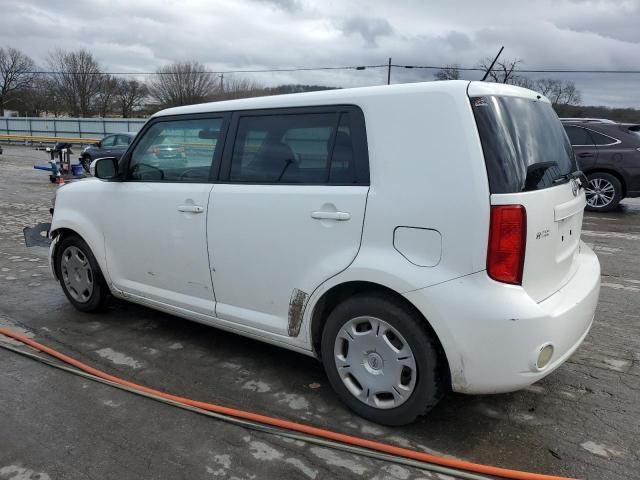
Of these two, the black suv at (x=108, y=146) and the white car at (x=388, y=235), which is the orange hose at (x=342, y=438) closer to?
the white car at (x=388, y=235)

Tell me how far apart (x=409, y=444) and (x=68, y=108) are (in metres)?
67.8

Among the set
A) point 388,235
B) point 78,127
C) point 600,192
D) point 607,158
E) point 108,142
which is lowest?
point 600,192

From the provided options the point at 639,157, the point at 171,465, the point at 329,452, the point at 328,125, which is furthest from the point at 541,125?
the point at 639,157

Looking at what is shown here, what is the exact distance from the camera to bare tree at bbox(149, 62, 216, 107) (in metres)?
55.8

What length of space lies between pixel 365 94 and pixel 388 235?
2.63 feet

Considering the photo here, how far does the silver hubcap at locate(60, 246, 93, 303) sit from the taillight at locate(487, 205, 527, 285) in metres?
3.43

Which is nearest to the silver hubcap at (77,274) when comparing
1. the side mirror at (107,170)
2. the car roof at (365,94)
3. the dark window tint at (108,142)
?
the side mirror at (107,170)

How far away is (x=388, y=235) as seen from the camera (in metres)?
2.68

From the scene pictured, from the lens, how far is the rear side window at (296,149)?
2.91m

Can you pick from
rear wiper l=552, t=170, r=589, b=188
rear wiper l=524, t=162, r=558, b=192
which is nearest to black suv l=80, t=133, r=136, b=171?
rear wiper l=552, t=170, r=589, b=188

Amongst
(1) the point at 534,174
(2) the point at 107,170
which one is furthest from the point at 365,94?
(2) the point at 107,170

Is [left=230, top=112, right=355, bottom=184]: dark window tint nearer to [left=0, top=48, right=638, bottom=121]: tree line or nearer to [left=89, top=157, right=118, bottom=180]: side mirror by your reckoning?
[left=89, top=157, right=118, bottom=180]: side mirror

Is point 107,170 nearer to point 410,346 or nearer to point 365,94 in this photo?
point 365,94

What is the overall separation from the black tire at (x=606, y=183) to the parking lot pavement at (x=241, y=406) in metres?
7.07
